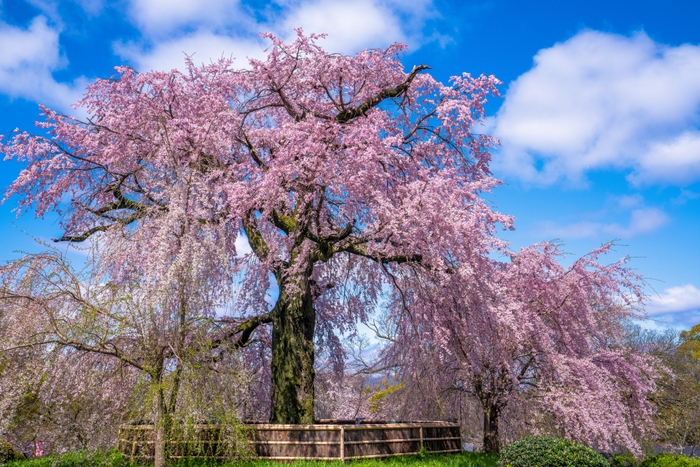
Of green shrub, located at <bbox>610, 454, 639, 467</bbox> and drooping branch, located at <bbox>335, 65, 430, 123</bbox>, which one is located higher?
drooping branch, located at <bbox>335, 65, 430, 123</bbox>

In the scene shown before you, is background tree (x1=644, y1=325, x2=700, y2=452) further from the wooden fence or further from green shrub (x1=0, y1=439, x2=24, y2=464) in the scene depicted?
green shrub (x1=0, y1=439, x2=24, y2=464)

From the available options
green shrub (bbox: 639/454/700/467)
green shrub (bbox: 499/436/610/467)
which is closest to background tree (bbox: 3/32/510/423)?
green shrub (bbox: 499/436/610/467)

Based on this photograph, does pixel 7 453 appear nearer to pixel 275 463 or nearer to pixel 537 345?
pixel 275 463

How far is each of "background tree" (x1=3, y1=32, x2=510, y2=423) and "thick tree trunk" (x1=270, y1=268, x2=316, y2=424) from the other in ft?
0.13

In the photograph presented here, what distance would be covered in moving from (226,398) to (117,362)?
2.54 m

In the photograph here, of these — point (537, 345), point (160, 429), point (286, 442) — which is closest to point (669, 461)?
point (537, 345)

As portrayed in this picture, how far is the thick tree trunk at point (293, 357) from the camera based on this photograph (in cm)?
1478

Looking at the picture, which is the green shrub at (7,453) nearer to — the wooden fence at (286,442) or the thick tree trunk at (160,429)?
the wooden fence at (286,442)

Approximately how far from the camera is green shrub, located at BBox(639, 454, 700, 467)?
1483cm

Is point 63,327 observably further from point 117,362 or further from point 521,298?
point 521,298

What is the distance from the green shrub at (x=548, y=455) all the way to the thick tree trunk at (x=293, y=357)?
17.9ft

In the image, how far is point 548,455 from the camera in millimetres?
11602

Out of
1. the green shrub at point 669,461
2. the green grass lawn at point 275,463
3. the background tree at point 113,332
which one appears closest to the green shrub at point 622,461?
the green shrub at point 669,461

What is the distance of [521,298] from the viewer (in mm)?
16984
